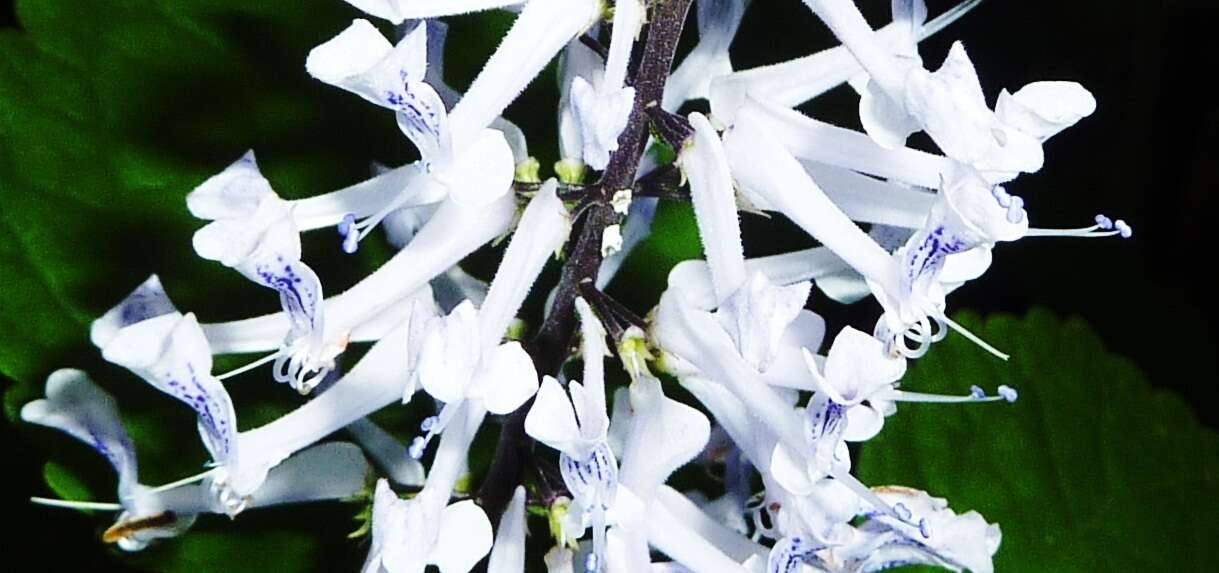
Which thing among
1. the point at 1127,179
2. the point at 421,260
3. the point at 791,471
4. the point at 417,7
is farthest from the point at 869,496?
the point at 1127,179

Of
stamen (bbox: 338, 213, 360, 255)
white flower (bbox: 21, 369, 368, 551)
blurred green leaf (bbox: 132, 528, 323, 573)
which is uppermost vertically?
stamen (bbox: 338, 213, 360, 255)

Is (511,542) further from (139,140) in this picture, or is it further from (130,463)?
(139,140)

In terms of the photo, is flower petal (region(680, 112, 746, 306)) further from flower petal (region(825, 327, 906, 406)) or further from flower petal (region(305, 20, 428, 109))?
flower petal (region(305, 20, 428, 109))

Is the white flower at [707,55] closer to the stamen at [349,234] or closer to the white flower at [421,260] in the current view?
the white flower at [421,260]

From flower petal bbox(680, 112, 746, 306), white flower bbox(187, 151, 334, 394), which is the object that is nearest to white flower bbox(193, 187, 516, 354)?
white flower bbox(187, 151, 334, 394)

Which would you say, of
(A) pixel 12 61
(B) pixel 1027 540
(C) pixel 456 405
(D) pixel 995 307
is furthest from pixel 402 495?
(D) pixel 995 307

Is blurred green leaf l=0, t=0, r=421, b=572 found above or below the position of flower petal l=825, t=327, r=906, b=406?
below

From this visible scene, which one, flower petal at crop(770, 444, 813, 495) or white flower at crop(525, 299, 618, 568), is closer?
white flower at crop(525, 299, 618, 568)

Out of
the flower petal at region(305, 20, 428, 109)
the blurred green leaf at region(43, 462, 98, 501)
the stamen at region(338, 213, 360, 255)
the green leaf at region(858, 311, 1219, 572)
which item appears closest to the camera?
the flower petal at region(305, 20, 428, 109)
